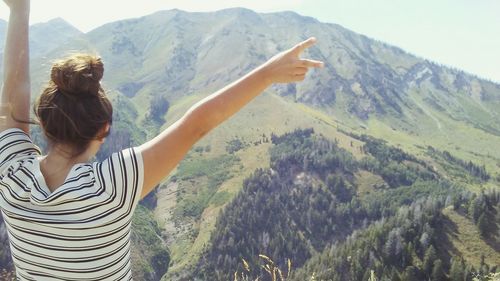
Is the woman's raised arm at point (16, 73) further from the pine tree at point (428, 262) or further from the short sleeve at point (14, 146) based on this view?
the pine tree at point (428, 262)

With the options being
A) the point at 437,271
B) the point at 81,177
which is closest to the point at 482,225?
the point at 437,271

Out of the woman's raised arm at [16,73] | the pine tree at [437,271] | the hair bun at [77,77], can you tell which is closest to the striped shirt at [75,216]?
the hair bun at [77,77]

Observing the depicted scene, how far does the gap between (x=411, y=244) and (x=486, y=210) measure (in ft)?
87.5

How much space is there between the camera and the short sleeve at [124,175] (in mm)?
2417

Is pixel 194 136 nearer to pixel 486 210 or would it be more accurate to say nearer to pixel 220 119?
pixel 220 119

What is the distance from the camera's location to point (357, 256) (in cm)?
13000

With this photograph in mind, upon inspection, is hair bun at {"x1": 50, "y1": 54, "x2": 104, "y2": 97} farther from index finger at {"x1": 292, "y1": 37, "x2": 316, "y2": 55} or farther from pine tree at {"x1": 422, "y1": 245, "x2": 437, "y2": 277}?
pine tree at {"x1": 422, "y1": 245, "x2": 437, "y2": 277}

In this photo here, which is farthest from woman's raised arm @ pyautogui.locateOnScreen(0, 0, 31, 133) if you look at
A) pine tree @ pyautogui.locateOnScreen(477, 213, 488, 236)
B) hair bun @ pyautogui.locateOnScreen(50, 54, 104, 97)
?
pine tree @ pyautogui.locateOnScreen(477, 213, 488, 236)

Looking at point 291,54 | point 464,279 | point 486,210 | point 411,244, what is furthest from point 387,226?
point 291,54

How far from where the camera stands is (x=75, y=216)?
7.88 feet

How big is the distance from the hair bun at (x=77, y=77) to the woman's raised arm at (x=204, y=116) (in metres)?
0.45

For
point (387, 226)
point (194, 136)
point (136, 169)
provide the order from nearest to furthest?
point (136, 169), point (194, 136), point (387, 226)

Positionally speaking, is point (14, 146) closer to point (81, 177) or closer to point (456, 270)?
point (81, 177)

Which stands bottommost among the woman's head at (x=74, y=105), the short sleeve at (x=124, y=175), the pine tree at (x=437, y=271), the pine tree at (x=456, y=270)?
the pine tree at (x=437, y=271)
